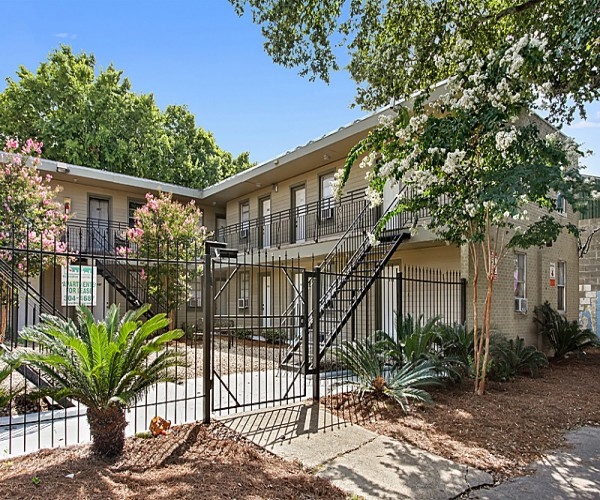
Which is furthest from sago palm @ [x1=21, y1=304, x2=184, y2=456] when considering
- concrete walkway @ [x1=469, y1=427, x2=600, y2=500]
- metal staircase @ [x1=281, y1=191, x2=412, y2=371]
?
metal staircase @ [x1=281, y1=191, x2=412, y2=371]

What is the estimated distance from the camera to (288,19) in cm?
838

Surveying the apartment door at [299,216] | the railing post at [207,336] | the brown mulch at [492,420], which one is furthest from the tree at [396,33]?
the apartment door at [299,216]

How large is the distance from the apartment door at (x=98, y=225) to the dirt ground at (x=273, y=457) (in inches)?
531

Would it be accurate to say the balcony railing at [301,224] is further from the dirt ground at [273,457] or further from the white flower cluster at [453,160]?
the dirt ground at [273,457]

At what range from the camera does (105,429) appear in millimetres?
4426

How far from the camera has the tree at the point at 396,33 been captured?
329 inches

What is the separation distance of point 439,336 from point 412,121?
169 inches

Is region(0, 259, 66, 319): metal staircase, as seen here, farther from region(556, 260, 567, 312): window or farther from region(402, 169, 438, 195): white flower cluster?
region(556, 260, 567, 312): window

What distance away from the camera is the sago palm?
4.38 metres

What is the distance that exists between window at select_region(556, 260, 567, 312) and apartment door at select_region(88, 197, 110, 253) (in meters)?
15.8

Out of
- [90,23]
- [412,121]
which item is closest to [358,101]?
[412,121]

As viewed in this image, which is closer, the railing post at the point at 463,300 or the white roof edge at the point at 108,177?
the railing post at the point at 463,300

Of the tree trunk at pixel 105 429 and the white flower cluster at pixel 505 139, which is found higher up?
→ the white flower cluster at pixel 505 139

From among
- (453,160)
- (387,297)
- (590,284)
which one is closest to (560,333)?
(590,284)
